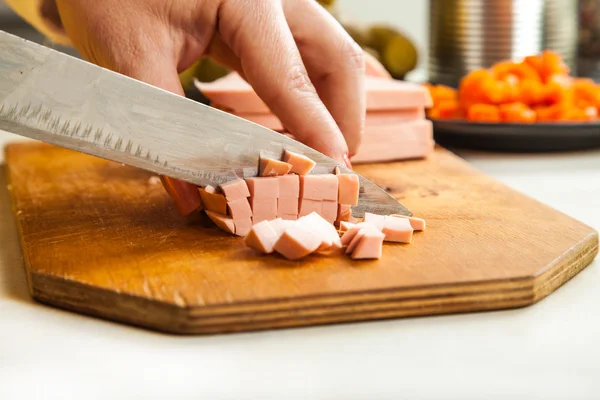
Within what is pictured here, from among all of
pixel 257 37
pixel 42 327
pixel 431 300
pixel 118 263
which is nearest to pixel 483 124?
pixel 257 37

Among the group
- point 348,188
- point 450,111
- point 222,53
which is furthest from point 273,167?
point 450,111

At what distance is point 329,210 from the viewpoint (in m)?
1.39

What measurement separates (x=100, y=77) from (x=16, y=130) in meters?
0.15

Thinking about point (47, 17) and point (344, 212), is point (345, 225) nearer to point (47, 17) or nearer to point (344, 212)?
point (344, 212)

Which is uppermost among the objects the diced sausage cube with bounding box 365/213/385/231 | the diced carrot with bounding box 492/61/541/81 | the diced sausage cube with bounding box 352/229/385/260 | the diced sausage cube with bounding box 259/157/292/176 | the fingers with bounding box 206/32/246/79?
the fingers with bounding box 206/32/246/79

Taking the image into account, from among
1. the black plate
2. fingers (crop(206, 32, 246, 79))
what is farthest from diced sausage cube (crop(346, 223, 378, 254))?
the black plate

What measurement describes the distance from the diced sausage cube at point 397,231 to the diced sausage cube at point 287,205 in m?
0.17

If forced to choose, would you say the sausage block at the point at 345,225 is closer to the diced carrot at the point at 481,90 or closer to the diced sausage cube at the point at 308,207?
the diced sausage cube at the point at 308,207

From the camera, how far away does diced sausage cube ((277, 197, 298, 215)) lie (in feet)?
4.47

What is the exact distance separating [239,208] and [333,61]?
474 millimetres

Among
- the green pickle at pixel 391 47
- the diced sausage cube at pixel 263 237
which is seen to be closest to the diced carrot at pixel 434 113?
the green pickle at pixel 391 47

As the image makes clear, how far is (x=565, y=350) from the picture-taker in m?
1.02

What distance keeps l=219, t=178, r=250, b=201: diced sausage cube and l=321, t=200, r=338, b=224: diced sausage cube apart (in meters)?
0.15

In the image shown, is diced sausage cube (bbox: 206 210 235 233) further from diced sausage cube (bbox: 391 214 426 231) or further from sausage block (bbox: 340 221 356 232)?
diced sausage cube (bbox: 391 214 426 231)
